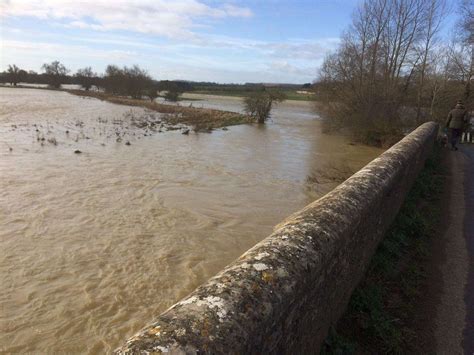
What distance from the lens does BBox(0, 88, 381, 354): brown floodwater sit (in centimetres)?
510

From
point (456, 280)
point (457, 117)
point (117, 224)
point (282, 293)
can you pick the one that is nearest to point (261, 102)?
point (457, 117)

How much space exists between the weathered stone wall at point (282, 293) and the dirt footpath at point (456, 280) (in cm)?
99

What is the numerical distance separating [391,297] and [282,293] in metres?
2.84

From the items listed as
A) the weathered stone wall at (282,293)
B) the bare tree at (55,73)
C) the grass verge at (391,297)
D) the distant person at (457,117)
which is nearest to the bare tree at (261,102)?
the distant person at (457,117)

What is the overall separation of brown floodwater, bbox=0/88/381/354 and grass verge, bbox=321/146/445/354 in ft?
9.05

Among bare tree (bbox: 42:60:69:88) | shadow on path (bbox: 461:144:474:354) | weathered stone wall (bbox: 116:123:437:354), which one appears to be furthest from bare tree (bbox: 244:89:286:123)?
bare tree (bbox: 42:60:69:88)

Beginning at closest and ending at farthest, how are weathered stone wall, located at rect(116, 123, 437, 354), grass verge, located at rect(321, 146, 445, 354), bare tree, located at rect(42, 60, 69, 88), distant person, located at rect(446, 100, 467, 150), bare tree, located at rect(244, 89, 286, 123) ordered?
weathered stone wall, located at rect(116, 123, 437, 354) → grass verge, located at rect(321, 146, 445, 354) → distant person, located at rect(446, 100, 467, 150) → bare tree, located at rect(244, 89, 286, 123) → bare tree, located at rect(42, 60, 69, 88)

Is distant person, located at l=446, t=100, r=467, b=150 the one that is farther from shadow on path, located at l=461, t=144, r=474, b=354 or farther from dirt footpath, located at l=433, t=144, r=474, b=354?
dirt footpath, located at l=433, t=144, r=474, b=354

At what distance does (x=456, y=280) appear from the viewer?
15.5 ft

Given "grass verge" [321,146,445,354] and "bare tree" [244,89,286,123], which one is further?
"bare tree" [244,89,286,123]

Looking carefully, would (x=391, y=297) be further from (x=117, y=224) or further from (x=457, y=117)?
(x=457, y=117)

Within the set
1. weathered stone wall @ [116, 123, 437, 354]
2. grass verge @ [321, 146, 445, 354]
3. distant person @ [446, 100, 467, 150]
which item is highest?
distant person @ [446, 100, 467, 150]

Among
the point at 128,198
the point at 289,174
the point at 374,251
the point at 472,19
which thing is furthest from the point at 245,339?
the point at 472,19

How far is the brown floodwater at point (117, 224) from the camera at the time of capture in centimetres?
510
